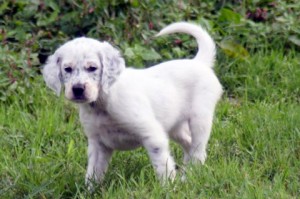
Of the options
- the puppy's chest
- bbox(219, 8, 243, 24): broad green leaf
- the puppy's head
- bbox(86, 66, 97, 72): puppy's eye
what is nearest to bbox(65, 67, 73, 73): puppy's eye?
the puppy's head

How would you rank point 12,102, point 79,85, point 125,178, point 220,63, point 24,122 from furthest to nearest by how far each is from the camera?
point 220,63, point 12,102, point 24,122, point 125,178, point 79,85

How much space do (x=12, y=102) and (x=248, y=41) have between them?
244 cm

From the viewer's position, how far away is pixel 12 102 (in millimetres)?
7445

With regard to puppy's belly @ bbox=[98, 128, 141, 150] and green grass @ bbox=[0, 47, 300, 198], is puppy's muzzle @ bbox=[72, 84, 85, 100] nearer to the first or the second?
puppy's belly @ bbox=[98, 128, 141, 150]

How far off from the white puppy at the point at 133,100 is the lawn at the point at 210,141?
168mm

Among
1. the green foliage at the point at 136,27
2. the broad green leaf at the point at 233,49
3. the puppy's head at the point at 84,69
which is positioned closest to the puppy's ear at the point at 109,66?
the puppy's head at the point at 84,69

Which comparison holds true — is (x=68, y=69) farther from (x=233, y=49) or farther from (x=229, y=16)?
(x=229, y=16)

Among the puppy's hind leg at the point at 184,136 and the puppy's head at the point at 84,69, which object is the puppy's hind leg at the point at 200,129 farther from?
the puppy's head at the point at 84,69

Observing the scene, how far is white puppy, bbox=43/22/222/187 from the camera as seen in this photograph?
17.9ft

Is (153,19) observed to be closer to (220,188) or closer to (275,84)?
(275,84)

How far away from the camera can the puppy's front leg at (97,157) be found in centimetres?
582

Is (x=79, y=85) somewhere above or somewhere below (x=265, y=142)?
above

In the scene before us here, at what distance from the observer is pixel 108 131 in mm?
5652

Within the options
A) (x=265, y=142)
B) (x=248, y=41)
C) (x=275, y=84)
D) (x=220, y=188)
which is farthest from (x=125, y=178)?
(x=248, y=41)
